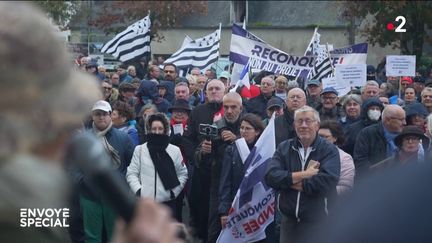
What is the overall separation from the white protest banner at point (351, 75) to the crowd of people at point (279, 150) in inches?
141

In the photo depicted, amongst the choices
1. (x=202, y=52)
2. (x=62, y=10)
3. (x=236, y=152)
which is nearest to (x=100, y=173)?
(x=236, y=152)

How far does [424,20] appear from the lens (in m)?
32.6

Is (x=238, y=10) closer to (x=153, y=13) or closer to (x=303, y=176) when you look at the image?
(x=153, y=13)

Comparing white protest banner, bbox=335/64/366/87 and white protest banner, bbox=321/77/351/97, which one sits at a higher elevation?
white protest banner, bbox=335/64/366/87

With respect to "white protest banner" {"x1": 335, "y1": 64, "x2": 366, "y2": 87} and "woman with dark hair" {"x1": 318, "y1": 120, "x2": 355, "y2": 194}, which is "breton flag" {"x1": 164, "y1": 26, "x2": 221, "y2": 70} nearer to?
"white protest banner" {"x1": 335, "y1": 64, "x2": 366, "y2": 87}

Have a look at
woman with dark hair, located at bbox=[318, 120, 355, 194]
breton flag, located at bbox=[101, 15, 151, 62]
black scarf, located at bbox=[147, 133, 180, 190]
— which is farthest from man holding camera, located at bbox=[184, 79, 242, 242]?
breton flag, located at bbox=[101, 15, 151, 62]

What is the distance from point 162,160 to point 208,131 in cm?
57

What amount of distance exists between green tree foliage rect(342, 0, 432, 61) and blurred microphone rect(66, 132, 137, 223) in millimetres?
30849

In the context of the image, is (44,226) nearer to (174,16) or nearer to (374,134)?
(374,134)

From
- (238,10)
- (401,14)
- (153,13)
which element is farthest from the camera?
(238,10)

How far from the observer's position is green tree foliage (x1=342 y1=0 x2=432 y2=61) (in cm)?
3234

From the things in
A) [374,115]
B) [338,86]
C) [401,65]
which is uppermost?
[401,65]

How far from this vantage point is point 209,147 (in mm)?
10211

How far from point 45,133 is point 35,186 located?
3.4 inches
